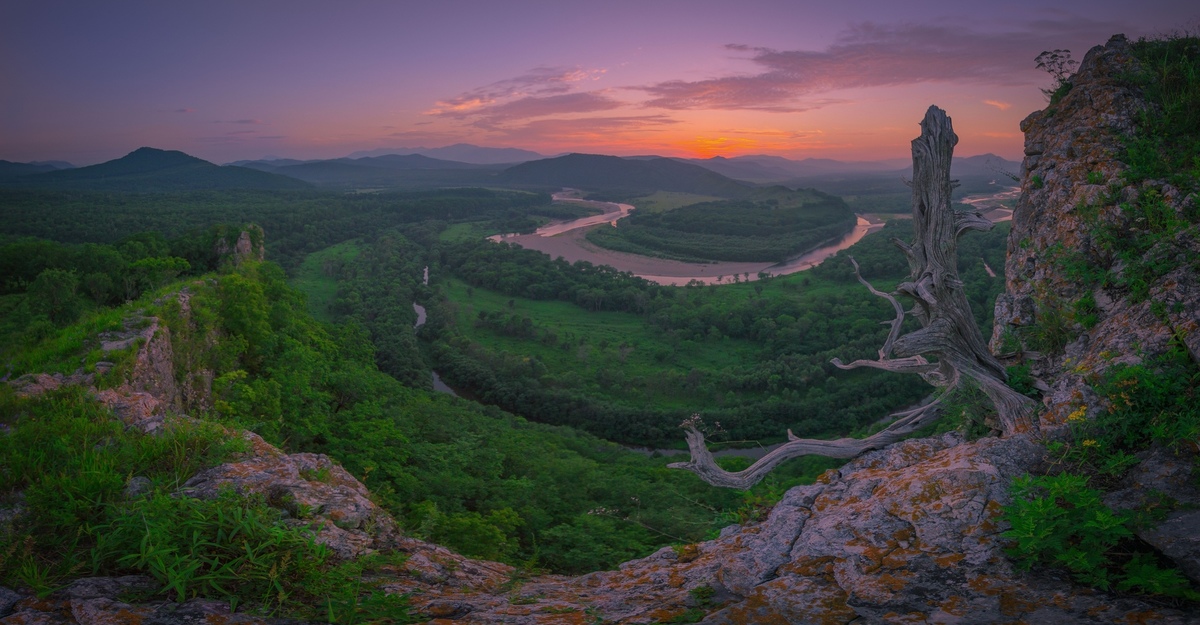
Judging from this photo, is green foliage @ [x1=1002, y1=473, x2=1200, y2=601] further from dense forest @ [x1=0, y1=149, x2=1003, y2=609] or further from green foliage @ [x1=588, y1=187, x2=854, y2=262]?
green foliage @ [x1=588, y1=187, x2=854, y2=262]

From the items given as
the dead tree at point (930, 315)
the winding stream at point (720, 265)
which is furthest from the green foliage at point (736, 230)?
the dead tree at point (930, 315)

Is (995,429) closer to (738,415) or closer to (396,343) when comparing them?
(738,415)

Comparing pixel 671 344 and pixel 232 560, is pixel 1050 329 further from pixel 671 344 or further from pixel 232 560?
pixel 671 344

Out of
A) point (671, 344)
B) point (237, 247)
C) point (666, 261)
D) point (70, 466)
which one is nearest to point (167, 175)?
point (666, 261)

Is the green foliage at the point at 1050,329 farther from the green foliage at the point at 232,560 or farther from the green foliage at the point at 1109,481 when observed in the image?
the green foliage at the point at 232,560

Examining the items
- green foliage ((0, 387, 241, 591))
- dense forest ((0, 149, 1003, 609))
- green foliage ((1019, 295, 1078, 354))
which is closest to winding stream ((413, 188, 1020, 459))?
dense forest ((0, 149, 1003, 609))

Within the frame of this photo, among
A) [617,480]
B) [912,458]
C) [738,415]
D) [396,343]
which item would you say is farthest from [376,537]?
[396,343]

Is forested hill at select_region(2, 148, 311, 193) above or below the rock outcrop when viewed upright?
above
